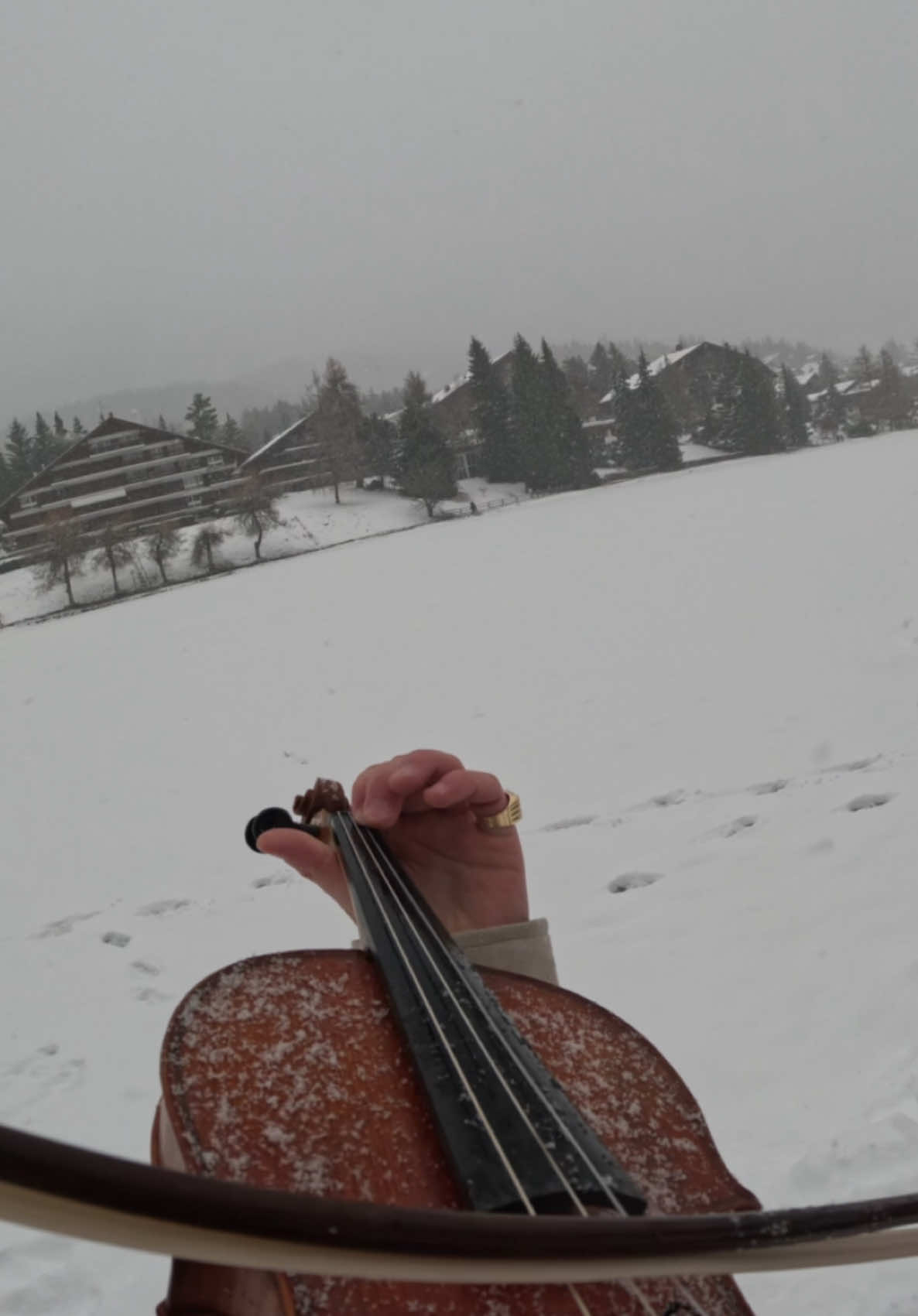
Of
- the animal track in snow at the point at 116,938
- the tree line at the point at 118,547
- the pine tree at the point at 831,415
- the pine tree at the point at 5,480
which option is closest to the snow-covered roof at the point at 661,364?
the pine tree at the point at 831,415

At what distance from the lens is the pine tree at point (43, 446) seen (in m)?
41.0

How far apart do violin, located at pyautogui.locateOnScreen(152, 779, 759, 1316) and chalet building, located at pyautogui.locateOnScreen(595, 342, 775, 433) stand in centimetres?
4068

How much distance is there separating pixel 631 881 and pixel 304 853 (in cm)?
329

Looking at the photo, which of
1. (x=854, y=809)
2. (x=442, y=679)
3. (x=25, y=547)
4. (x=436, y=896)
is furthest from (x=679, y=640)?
(x=25, y=547)

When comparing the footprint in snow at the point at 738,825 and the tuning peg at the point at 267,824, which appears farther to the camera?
the footprint in snow at the point at 738,825

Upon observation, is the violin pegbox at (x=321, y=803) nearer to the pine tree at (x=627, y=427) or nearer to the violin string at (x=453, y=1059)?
the violin string at (x=453, y=1059)

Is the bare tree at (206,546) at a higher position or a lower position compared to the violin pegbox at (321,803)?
higher

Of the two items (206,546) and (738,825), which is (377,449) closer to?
(206,546)

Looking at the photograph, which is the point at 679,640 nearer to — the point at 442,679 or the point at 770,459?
the point at 442,679

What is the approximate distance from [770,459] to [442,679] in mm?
24396

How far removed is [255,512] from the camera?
2697 cm

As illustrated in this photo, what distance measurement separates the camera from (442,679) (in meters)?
10.5

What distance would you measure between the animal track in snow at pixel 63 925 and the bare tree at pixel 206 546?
20.5m

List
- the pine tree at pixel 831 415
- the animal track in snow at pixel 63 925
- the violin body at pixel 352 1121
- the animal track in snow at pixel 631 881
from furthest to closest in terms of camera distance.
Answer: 1. the pine tree at pixel 831 415
2. the animal track in snow at pixel 63 925
3. the animal track in snow at pixel 631 881
4. the violin body at pixel 352 1121
